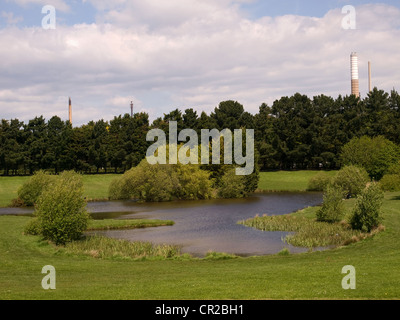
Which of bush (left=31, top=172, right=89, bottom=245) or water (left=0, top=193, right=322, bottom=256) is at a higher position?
bush (left=31, top=172, right=89, bottom=245)

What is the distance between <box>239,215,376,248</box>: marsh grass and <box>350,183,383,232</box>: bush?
0.89m

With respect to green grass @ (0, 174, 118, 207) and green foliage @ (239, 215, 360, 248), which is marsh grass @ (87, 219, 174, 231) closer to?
green foliage @ (239, 215, 360, 248)

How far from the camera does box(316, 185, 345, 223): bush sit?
1542 inches

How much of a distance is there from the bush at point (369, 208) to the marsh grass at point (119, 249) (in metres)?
13.8

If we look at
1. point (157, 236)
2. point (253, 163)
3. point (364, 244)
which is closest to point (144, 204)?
point (253, 163)

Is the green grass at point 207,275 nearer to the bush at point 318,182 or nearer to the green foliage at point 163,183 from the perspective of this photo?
the green foliage at point 163,183

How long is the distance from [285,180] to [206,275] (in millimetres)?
76024

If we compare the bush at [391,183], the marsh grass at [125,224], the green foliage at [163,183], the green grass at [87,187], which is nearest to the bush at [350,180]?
the bush at [391,183]

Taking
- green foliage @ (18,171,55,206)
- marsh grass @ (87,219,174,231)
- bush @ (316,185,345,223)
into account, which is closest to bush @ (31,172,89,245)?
marsh grass @ (87,219,174,231)

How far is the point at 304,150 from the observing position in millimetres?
99062

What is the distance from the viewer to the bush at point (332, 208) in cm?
3916

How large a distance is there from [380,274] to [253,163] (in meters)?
62.5

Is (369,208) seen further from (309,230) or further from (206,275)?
(206,275)

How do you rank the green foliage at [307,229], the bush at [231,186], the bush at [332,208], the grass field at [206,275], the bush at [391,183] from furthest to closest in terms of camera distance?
the bush at [231,186] → the bush at [391,183] → the bush at [332,208] → the green foliage at [307,229] → the grass field at [206,275]
